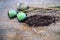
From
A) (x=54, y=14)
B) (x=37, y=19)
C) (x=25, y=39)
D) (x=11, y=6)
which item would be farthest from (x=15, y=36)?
(x=11, y=6)

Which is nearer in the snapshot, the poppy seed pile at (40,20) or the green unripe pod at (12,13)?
the poppy seed pile at (40,20)

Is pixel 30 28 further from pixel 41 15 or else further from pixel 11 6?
pixel 11 6

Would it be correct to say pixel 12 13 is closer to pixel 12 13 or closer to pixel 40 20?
pixel 12 13

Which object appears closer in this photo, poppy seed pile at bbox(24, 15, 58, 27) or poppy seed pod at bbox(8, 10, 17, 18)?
poppy seed pile at bbox(24, 15, 58, 27)

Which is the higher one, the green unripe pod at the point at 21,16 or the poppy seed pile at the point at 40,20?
the green unripe pod at the point at 21,16

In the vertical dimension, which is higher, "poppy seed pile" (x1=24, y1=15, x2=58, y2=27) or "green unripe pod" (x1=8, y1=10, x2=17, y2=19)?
"green unripe pod" (x1=8, y1=10, x2=17, y2=19)

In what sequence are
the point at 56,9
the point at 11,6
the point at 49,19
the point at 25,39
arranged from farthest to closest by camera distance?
the point at 11,6, the point at 56,9, the point at 49,19, the point at 25,39

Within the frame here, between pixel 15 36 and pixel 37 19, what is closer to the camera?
pixel 15 36

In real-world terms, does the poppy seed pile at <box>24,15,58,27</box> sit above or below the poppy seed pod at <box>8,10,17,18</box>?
below
